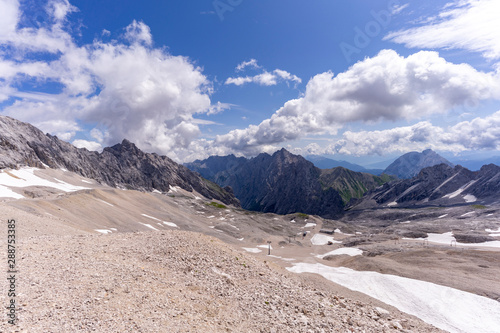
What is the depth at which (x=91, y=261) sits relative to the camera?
17.6 m

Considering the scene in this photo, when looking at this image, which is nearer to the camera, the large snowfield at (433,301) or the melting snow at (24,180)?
the large snowfield at (433,301)

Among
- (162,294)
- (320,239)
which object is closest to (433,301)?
(162,294)

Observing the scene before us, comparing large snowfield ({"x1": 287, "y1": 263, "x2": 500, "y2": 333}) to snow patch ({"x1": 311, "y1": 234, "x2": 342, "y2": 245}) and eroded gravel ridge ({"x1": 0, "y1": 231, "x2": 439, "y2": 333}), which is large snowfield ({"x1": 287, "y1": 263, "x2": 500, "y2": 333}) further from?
snow patch ({"x1": 311, "y1": 234, "x2": 342, "y2": 245})

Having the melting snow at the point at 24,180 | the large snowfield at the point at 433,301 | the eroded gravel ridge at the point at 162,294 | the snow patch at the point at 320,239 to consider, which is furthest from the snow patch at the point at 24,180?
the snow patch at the point at 320,239

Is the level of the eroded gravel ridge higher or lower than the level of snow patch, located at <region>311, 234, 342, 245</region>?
higher

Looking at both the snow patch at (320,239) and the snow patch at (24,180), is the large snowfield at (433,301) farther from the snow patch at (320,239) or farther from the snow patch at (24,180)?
the snow patch at (24,180)

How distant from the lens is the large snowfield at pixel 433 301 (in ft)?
90.1

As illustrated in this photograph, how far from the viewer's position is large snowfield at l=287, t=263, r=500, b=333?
27453 millimetres

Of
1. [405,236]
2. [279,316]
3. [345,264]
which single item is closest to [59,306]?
[279,316]

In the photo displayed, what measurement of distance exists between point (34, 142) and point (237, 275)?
21681 centimetres

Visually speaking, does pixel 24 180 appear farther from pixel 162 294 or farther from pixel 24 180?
pixel 162 294

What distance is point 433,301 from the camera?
31.5 m

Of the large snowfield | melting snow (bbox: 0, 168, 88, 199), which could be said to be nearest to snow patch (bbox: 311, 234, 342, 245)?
the large snowfield

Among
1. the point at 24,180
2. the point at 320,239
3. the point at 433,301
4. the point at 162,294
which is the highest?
the point at 24,180
